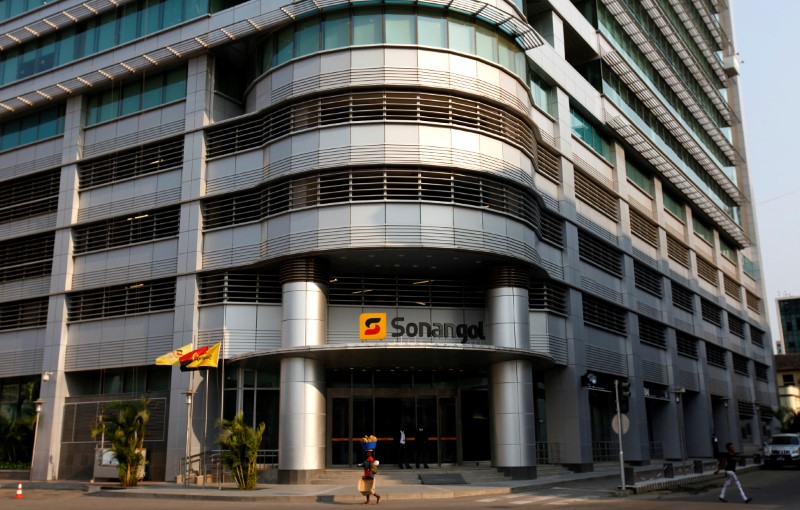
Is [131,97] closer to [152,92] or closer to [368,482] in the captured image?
[152,92]

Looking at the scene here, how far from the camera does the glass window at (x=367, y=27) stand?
32.9 m

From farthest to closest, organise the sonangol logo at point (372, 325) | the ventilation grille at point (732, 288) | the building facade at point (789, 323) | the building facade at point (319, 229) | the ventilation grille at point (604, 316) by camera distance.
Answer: the building facade at point (789, 323) → the ventilation grille at point (732, 288) → the ventilation grille at point (604, 316) → the sonangol logo at point (372, 325) → the building facade at point (319, 229)

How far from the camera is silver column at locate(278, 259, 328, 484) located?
30.0 meters

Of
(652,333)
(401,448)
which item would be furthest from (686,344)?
(401,448)

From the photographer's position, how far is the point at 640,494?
2648 cm

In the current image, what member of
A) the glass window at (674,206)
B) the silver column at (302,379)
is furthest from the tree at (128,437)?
the glass window at (674,206)

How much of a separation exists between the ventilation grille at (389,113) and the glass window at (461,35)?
2509 mm

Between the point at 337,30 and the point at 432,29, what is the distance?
4.25 m

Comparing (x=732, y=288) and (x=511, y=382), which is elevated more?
(x=732, y=288)

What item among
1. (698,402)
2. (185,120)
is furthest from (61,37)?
(698,402)

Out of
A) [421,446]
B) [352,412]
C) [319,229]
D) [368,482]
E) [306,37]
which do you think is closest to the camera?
[368,482]

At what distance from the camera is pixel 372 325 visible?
3180 cm

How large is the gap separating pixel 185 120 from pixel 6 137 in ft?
46.6

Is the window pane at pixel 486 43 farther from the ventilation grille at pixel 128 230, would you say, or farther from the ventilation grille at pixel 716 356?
the ventilation grille at pixel 716 356
